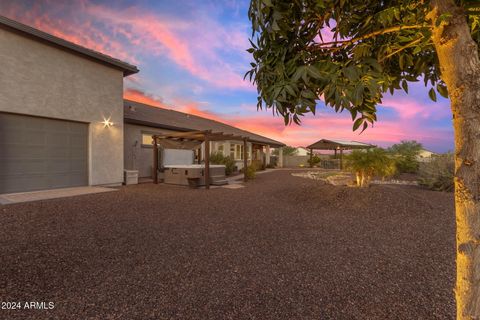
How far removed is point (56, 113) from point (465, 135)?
36.2 feet

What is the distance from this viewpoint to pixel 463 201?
3.55 feet

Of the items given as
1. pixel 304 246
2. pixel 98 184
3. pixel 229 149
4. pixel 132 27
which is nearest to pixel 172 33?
pixel 132 27

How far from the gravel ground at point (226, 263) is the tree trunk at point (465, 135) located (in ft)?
4.28

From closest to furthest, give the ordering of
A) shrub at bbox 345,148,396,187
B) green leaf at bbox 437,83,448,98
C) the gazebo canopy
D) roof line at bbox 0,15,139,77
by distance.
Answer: green leaf at bbox 437,83,448,98 < roof line at bbox 0,15,139,77 < shrub at bbox 345,148,396,187 < the gazebo canopy

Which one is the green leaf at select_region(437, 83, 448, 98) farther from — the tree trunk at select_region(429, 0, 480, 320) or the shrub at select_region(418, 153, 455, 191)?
the shrub at select_region(418, 153, 455, 191)

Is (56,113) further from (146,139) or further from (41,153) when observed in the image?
(146,139)

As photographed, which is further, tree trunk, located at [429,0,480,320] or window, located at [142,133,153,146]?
window, located at [142,133,153,146]

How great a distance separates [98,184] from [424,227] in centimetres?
1137

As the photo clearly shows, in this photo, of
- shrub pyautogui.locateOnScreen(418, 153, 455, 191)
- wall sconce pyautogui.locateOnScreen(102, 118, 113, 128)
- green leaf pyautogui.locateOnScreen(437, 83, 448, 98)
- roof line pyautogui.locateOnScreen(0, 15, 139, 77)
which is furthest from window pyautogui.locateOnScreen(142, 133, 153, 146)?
shrub pyautogui.locateOnScreen(418, 153, 455, 191)

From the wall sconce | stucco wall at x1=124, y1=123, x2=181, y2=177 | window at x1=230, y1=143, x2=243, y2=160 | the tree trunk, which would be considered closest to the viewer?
the tree trunk

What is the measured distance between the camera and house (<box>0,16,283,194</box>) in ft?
24.7

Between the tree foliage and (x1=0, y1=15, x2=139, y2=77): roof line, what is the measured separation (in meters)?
9.86

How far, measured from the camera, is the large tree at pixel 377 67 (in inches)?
41.8

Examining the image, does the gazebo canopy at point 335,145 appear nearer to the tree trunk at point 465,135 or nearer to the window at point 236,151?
the window at point 236,151
